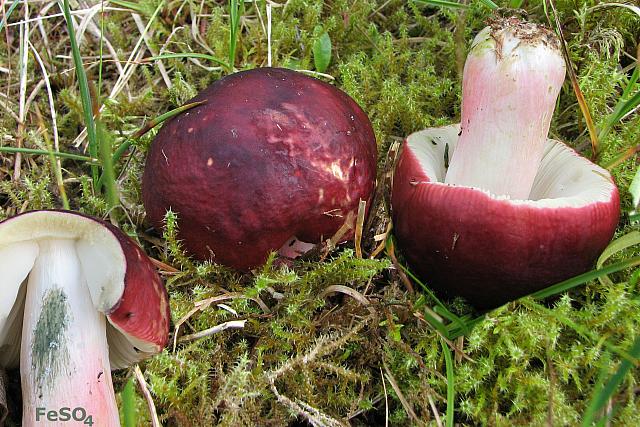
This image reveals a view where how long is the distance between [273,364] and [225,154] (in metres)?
0.67

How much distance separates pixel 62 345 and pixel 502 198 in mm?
1201

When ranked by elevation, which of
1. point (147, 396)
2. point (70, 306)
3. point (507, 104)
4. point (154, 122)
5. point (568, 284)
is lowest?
point (147, 396)

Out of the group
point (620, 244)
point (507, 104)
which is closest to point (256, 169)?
point (507, 104)

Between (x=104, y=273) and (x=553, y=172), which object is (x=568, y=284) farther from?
(x=104, y=273)

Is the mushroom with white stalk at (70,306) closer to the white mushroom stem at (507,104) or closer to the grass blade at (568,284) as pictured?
the grass blade at (568,284)

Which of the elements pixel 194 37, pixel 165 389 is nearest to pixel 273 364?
pixel 165 389

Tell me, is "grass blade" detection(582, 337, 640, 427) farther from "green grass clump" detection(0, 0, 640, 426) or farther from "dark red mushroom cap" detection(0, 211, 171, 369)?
"dark red mushroom cap" detection(0, 211, 171, 369)

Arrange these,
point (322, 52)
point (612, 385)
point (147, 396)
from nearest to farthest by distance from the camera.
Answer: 1. point (612, 385)
2. point (147, 396)
3. point (322, 52)

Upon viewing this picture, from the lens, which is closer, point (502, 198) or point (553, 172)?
point (502, 198)

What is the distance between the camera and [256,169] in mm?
1641

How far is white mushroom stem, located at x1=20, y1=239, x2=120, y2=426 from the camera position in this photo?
146 centimetres

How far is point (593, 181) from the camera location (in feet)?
5.48

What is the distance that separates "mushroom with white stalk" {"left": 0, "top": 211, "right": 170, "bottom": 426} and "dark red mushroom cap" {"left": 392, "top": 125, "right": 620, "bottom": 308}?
30.1 inches

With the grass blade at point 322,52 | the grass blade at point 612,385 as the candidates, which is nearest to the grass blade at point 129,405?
the grass blade at point 612,385
